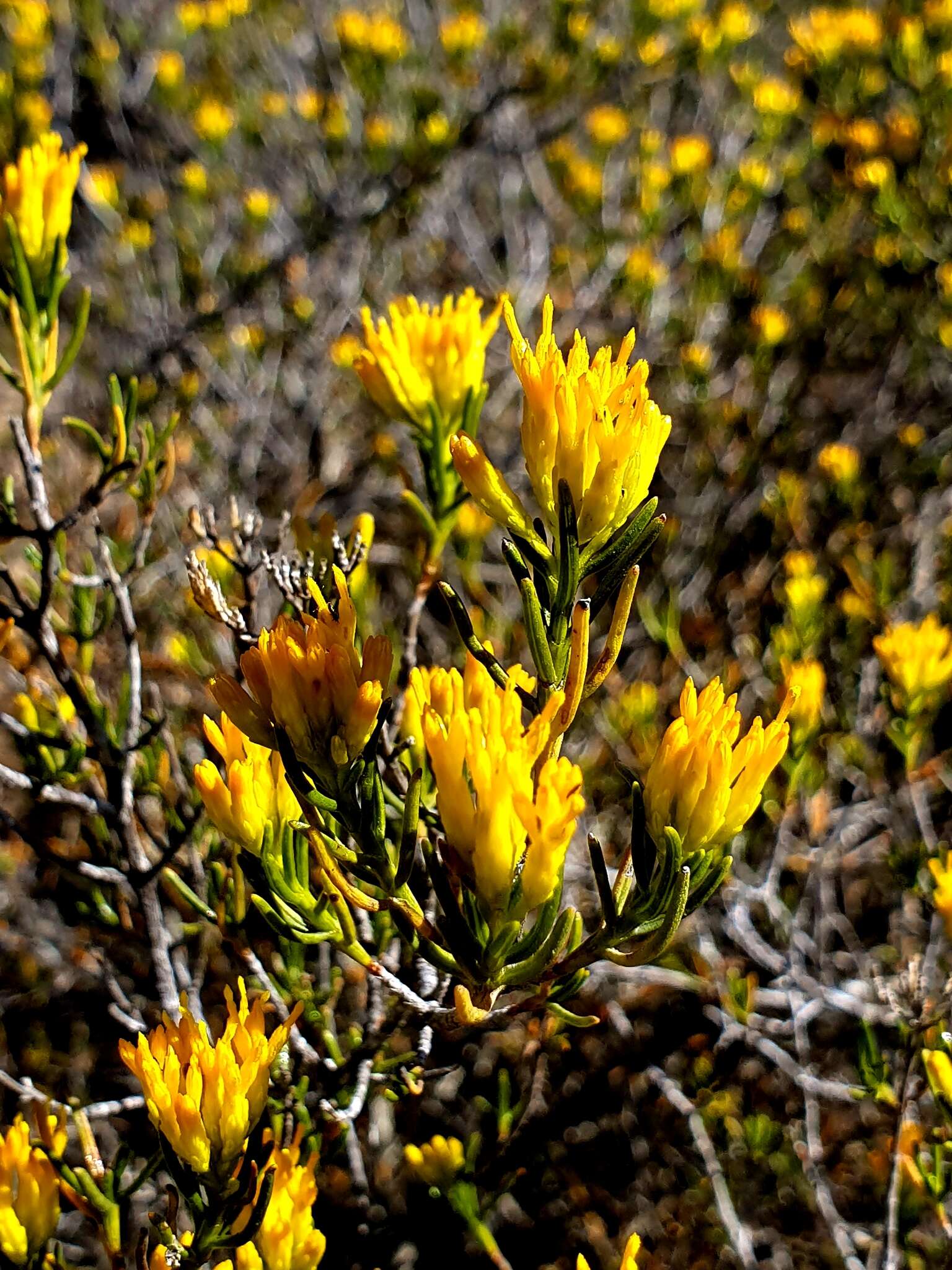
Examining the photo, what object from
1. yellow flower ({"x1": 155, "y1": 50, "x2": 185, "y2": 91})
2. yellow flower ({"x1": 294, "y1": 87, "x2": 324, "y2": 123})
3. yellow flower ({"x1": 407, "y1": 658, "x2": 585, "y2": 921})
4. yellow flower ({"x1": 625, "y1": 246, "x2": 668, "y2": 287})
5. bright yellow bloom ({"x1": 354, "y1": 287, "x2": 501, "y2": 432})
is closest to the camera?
yellow flower ({"x1": 407, "y1": 658, "x2": 585, "y2": 921})

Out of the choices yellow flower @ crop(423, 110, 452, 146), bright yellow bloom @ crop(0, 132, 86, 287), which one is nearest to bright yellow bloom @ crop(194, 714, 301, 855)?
bright yellow bloom @ crop(0, 132, 86, 287)

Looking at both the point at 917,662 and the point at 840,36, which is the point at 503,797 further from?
the point at 840,36

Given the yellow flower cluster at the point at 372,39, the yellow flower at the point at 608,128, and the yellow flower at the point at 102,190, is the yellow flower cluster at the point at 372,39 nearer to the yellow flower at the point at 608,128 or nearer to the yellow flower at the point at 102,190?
the yellow flower at the point at 608,128

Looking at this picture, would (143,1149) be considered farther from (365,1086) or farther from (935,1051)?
(935,1051)

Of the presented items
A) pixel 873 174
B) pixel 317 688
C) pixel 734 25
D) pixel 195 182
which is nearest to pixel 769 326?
pixel 873 174

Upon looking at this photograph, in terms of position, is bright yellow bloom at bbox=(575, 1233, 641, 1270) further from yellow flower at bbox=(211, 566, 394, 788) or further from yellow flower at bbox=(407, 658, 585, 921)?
yellow flower at bbox=(211, 566, 394, 788)

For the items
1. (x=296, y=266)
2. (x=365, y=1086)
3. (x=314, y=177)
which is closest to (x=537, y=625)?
(x=365, y=1086)
